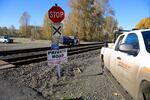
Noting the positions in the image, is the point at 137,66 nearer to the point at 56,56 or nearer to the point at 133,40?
the point at 133,40

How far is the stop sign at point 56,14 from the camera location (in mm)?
11719

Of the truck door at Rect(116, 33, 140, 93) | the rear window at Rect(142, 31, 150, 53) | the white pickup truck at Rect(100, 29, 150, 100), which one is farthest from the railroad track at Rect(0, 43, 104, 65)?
the rear window at Rect(142, 31, 150, 53)

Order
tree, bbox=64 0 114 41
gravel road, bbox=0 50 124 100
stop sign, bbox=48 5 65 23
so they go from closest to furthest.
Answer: gravel road, bbox=0 50 124 100 → stop sign, bbox=48 5 65 23 → tree, bbox=64 0 114 41

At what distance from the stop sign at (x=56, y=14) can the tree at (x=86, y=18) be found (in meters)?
62.8

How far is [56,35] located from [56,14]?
2.98 feet

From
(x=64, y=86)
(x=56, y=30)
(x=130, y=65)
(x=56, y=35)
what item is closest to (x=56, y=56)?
(x=56, y=35)

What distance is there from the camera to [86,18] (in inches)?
2960

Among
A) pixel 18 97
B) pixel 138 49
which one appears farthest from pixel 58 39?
pixel 138 49

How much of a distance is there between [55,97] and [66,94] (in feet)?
1.67

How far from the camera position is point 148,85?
4.82 meters

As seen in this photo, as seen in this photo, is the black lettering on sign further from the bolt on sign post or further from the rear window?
the rear window

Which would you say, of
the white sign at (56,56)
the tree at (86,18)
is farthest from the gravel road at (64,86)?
the tree at (86,18)

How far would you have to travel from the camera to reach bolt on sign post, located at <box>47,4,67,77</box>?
11375 mm

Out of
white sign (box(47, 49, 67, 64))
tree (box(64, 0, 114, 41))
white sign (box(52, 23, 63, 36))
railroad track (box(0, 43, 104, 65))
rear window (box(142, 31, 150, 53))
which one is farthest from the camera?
tree (box(64, 0, 114, 41))
